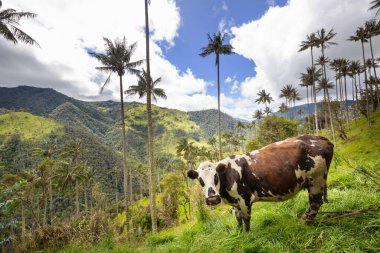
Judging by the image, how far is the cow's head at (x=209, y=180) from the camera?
4824 millimetres

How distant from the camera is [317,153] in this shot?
16.1 feet

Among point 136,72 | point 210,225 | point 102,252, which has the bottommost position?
point 102,252

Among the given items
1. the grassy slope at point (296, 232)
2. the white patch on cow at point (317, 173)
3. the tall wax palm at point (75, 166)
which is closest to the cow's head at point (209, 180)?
the grassy slope at point (296, 232)

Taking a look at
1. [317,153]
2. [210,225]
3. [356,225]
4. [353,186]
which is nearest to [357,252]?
[356,225]

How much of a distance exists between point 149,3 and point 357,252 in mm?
19752

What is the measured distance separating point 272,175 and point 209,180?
1360mm

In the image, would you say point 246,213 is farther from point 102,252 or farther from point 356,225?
point 102,252

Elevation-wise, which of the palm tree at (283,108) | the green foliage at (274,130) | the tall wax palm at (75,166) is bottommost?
the tall wax palm at (75,166)

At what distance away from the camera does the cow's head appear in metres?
4.82

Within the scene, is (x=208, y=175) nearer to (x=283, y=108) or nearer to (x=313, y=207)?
(x=313, y=207)

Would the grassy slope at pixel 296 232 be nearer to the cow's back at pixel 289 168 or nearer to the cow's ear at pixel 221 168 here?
the cow's back at pixel 289 168

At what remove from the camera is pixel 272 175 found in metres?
5.00

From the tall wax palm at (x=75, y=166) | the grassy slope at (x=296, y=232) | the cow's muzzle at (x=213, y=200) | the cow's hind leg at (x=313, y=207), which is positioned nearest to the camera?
the grassy slope at (x=296, y=232)

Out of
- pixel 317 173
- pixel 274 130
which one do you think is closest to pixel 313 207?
pixel 317 173
